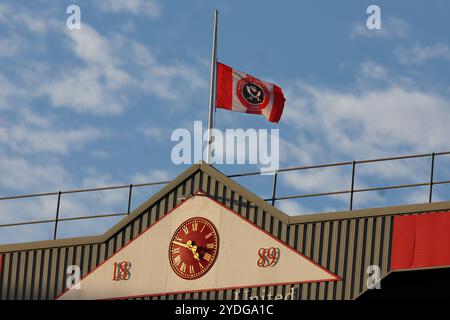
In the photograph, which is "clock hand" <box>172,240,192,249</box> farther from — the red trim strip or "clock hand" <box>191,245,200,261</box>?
the red trim strip

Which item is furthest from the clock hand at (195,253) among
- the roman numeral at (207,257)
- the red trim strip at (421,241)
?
the red trim strip at (421,241)

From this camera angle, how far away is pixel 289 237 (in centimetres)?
3762

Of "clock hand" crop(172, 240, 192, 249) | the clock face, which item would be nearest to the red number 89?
the clock face

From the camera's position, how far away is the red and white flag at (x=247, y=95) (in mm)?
41281

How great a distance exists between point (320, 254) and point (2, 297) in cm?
1132

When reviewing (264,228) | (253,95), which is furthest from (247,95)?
(264,228)

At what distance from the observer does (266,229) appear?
3803 cm

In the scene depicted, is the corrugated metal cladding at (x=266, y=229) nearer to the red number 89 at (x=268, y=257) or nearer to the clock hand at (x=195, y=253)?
the red number 89 at (x=268, y=257)

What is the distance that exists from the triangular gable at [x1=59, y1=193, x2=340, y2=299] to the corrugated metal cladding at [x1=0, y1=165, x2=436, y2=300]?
23cm
